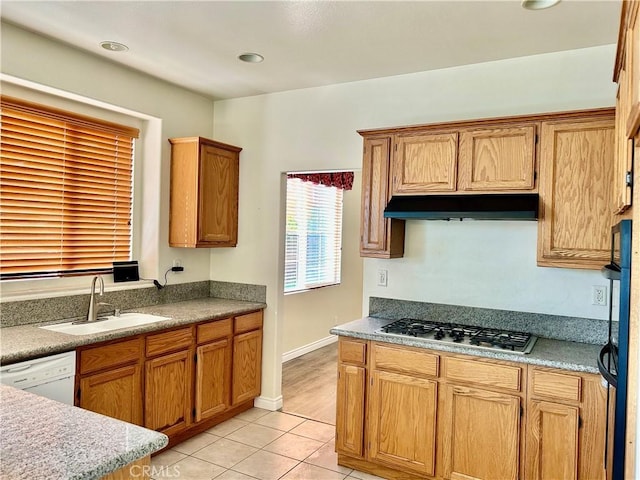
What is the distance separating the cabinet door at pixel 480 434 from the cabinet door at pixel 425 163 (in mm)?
1279

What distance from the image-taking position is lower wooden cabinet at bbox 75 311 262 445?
8.96 feet

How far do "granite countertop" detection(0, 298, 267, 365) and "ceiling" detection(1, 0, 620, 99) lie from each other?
1821 mm

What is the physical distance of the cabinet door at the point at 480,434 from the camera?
8.26 feet

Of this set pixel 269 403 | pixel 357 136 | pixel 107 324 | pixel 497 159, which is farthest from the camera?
pixel 269 403

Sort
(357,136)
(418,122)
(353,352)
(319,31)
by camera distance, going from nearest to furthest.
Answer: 1. (319,31)
2. (353,352)
3. (418,122)
4. (357,136)

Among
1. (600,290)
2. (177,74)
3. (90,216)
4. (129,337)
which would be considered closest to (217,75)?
(177,74)

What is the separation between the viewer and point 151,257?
379 cm

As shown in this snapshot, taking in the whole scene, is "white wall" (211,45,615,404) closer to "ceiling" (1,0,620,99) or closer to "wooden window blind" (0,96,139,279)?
"ceiling" (1,0,620,99)

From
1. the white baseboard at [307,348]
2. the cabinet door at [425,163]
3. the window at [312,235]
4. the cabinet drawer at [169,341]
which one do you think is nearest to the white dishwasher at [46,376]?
the cabinet drawer at [169,341]

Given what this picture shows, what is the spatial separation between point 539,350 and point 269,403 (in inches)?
92.4

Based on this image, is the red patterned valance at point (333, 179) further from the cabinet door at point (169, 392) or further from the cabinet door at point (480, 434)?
the cabinet door at point (480, 434)

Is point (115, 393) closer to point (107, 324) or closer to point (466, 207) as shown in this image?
point (107, 324)

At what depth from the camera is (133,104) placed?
3.54 m

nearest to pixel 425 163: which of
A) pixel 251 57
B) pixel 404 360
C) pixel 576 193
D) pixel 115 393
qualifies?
pixel 576 193
